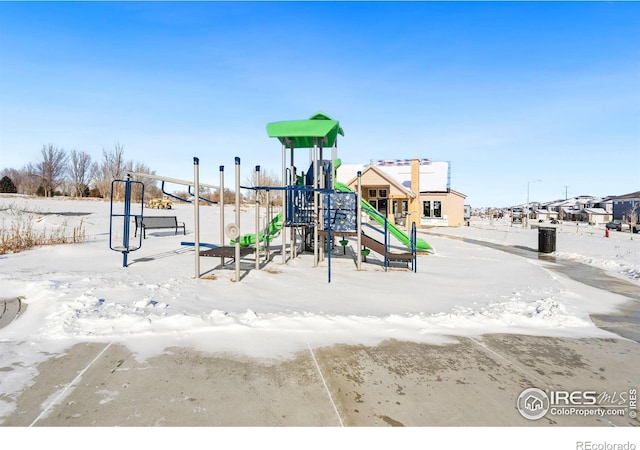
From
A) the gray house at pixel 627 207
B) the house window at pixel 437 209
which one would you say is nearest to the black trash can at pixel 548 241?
the house window at pixel 437 209

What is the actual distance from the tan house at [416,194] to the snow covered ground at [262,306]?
19900mm

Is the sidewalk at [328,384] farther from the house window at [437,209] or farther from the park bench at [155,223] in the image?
the house window at [437,209]

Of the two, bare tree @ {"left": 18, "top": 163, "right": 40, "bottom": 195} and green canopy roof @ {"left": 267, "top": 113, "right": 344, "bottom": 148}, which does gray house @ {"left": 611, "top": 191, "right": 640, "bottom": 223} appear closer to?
green canopy roof @ {"left": 267, "top": 113, "right": 344, "bottom": 148}

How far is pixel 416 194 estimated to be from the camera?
29875 mm

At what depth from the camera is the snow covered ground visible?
423cm

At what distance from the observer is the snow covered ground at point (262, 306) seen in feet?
13.9

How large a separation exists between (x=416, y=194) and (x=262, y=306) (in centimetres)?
2645

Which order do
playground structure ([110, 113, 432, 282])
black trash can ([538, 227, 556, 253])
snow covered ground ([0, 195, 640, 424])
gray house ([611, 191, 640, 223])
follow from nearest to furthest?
snow covered ground ([0, 195, 640, 424])
playground structure ([110, 113, 432, 282])
black trash can ([538, 227, 556, 253])
gray house ([611, 191, 640, 223])

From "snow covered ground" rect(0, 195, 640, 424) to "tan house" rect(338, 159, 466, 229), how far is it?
783 inches

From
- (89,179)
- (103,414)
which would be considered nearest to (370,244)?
(103,414)

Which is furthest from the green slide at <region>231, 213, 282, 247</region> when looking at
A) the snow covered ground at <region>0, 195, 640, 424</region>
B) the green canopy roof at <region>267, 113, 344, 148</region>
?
the green canopy roof at <region>267, 113, 344, 148</region>

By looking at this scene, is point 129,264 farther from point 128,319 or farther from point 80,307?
point 128,319

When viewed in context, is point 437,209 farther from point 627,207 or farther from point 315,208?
point 627,207

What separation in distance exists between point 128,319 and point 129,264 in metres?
4.93
